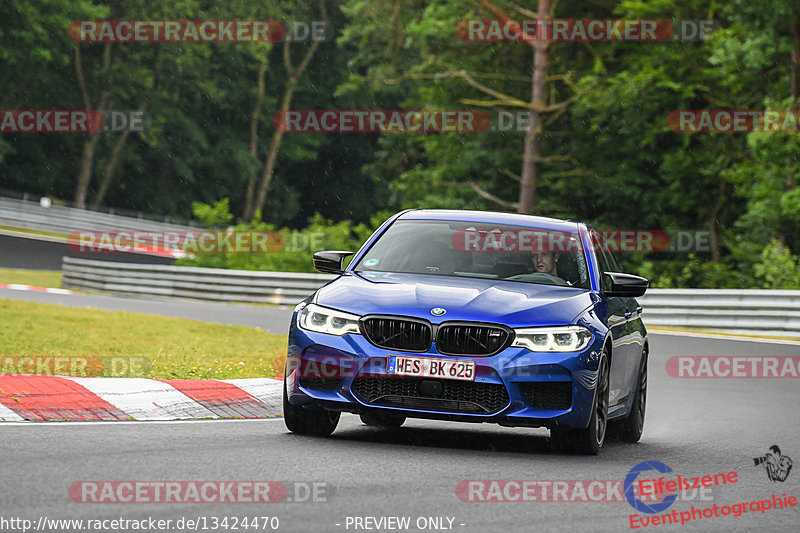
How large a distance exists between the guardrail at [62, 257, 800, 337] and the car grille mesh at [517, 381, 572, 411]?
50.8 feet

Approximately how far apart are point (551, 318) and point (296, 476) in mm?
2161

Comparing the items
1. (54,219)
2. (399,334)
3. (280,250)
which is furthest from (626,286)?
(54,219)

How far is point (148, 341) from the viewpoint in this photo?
16.7 m

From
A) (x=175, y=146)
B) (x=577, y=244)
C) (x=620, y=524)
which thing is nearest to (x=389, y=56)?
(x=175, y=146)

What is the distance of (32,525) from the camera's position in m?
5.83

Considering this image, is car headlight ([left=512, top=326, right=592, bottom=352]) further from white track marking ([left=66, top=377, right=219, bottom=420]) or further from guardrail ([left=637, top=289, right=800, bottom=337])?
guardrail ([left=637, top=289, right=800, bottom=337])

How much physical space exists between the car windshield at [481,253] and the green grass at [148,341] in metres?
2.99

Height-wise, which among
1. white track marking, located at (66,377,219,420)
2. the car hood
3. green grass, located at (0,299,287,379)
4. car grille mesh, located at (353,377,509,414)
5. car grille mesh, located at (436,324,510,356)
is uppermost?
the car hood

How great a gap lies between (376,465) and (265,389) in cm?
389

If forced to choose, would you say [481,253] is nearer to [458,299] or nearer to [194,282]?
[458,299]

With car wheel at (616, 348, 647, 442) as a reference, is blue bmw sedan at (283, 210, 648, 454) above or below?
above

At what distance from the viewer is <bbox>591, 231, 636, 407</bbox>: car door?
9.64 m

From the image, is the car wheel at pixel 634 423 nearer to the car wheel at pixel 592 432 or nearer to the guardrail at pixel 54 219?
the car wheel at pixel 592 432

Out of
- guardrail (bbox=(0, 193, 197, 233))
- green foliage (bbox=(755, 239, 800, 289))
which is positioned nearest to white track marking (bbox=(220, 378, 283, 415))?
green foliage (bbox=(755, 239, 800, 289))
